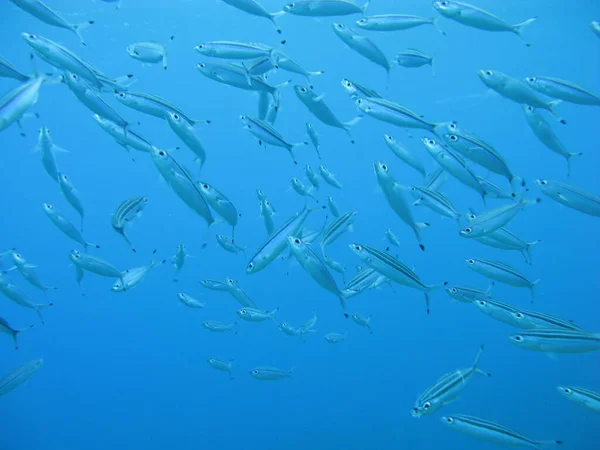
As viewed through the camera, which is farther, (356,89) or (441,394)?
(356,89)

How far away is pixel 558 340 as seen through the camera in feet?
12.5

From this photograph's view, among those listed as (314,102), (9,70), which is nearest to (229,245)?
(314,102)

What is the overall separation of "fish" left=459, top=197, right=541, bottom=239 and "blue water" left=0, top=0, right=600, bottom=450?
857 centimetres

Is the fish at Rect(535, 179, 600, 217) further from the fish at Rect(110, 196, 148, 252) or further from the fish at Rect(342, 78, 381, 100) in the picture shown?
the fish at Rect(110, 196, 148, 252)

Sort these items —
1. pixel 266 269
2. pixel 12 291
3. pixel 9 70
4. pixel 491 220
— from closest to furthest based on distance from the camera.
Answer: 1. pixel 9 70
2. pixel 491 220
3. pixel 12 291
4. pixel 266 269

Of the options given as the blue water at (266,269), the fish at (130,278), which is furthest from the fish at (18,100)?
the blue water at (266,269)

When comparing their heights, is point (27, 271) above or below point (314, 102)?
below

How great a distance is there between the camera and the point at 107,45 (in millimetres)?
16484

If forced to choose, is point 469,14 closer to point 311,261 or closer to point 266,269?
point 311,261

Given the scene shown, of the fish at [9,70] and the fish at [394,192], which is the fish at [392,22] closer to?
the fish at [394,192]

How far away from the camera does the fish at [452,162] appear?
12.7 ft

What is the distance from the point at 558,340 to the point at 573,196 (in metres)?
1.53

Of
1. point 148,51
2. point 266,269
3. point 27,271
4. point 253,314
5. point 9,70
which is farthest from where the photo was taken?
point 266,269

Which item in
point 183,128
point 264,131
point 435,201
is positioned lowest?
point 435,201
